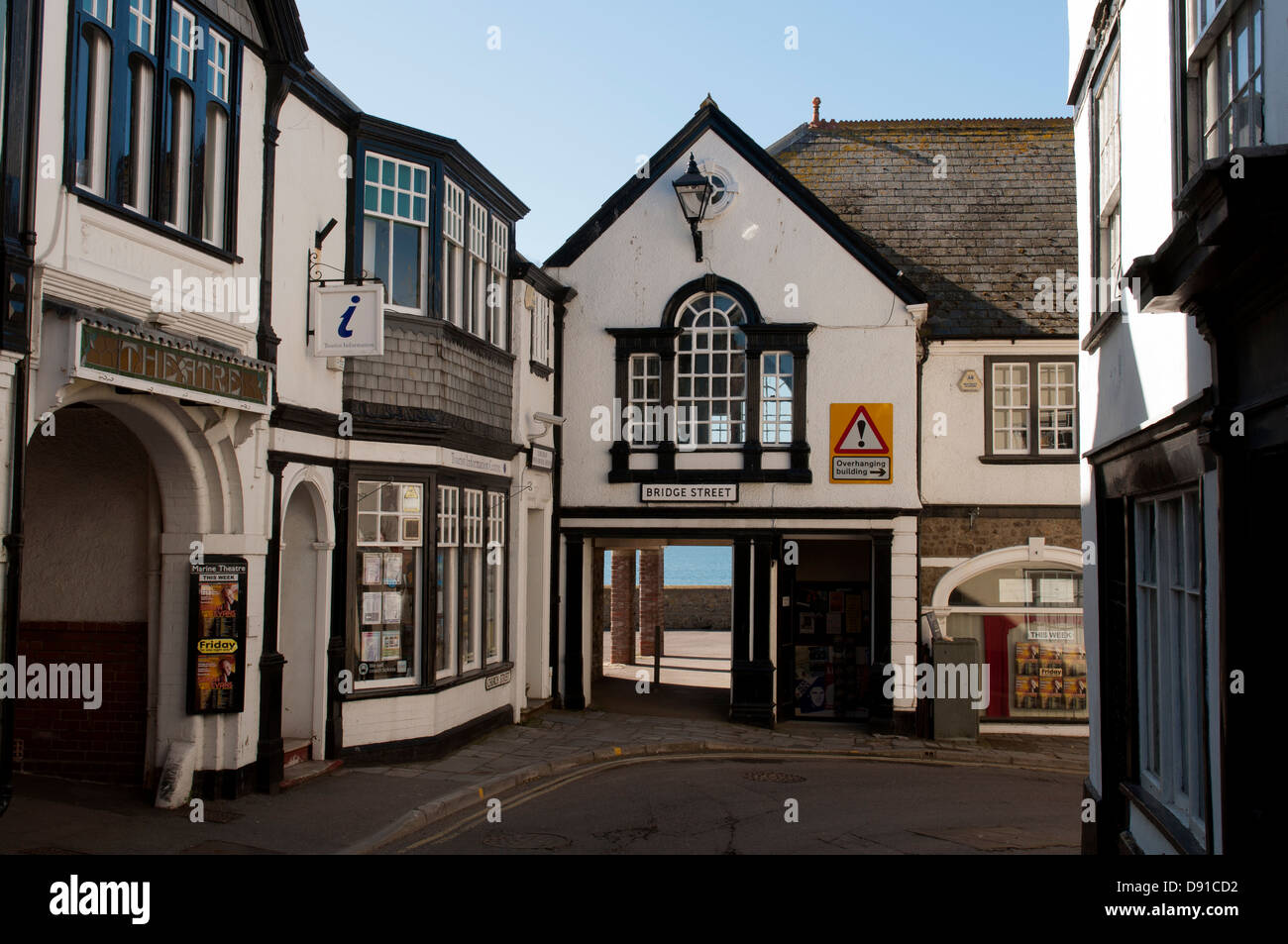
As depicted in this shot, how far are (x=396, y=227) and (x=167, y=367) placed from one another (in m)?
5.07

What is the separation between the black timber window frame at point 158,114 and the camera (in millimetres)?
9117

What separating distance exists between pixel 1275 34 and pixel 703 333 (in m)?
14.0

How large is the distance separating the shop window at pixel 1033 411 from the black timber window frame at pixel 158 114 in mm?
12370

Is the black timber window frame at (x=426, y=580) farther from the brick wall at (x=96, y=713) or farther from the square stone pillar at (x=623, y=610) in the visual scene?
the square stone pillar at (x=623, y=610)

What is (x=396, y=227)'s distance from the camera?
1429 centimetres

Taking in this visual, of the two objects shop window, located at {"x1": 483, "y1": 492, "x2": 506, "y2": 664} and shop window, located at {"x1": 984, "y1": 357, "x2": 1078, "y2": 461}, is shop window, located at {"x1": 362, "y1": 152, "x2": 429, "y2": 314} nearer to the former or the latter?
shop window, located at {"x1": 483, "y1": 492, "x2": 506, "y2": 664}

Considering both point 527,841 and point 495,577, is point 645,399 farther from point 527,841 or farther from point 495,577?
point 527,841

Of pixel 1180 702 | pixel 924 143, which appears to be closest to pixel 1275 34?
pixel 1180 702

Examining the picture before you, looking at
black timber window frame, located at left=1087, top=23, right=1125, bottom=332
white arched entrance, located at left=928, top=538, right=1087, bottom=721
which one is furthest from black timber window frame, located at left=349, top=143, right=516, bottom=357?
white arched entrance, located at left=928, top=538, right=1087, bottom=721

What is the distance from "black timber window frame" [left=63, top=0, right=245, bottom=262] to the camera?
9117 mm

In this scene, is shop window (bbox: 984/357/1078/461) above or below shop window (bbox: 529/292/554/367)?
below

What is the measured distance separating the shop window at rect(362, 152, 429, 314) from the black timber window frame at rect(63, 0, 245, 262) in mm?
2685

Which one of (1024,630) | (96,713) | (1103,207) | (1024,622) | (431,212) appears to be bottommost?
(96,713)

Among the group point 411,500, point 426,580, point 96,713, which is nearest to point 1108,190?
point 411,500
